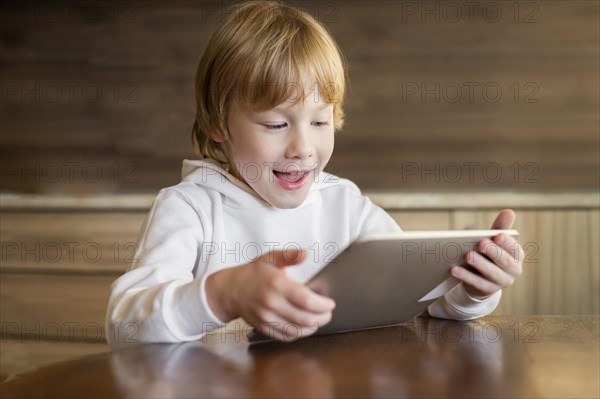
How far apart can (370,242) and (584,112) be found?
5.99 feet

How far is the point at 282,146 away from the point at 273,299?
0.47 metres

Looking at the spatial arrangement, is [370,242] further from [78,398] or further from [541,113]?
[541,113]

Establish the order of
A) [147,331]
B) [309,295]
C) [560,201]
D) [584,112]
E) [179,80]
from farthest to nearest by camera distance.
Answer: [179,80] → [584,112] → [560,201] → [147,331] → [309,295]

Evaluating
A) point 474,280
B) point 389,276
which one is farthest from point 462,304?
point 389,276

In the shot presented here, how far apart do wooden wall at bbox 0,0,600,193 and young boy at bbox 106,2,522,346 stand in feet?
3.51

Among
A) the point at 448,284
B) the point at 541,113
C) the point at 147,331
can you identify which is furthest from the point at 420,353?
the point at 541,113

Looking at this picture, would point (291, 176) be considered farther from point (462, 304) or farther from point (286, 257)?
point (286, 257)

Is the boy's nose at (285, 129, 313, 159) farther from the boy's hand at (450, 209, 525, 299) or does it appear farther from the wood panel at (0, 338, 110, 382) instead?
the wood panel at (0, 338, 110, 382)

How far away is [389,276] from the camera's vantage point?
0.88m

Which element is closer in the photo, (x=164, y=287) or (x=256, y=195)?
(x=164, y=287)

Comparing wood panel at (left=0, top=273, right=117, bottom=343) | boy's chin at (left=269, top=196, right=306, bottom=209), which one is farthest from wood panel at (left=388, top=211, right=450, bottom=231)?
boy's chin at (left=269, top=196, right=306, bottom=209)

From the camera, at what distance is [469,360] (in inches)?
31.9

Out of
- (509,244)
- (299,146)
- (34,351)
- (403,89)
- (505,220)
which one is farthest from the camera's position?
(34,351)

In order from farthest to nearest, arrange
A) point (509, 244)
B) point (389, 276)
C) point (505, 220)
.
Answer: point (505, 220) → point (509, 244) → point (389, 276)
